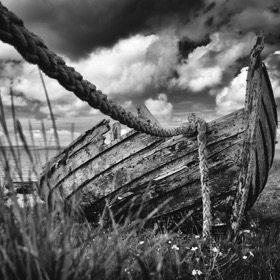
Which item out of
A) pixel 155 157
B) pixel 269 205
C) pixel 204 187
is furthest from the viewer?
pixel 269 205

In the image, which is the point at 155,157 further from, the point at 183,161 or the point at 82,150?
the point at 82,150

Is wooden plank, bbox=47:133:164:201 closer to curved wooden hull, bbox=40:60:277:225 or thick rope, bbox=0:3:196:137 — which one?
curved wooden hull, bbox=40:60:277:225

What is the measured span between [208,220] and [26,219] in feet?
10.2

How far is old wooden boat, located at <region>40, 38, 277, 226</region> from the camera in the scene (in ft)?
A: 13.5

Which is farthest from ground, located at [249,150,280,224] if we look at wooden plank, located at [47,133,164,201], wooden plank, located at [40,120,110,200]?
wooden plank, located at [40,120,110,200]

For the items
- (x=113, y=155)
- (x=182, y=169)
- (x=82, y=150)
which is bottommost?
(x=182, y=169)

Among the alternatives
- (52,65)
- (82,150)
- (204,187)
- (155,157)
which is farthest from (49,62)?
(82,150)

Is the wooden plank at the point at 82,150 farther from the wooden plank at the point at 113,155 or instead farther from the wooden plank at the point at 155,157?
the wooden plank at the point at 155,157

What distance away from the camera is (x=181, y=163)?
4.27 m

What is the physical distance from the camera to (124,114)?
7.15 ft

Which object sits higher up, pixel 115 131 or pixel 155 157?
pixel 115 131

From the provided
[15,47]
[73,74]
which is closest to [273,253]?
[73,74]

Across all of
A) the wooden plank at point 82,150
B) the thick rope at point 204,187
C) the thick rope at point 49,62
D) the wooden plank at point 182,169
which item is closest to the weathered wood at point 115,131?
the wooden plank at point 82,150

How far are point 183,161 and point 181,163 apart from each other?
0.04m
